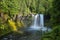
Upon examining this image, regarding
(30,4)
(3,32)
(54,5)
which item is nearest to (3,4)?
(3,32)

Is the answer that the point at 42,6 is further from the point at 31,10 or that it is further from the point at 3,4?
the point at 3,4

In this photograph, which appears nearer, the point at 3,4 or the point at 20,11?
the point at 3,4

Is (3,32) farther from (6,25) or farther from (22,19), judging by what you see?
(22,19)

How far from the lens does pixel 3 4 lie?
2945 cm

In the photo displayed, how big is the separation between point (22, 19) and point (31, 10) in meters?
7.50

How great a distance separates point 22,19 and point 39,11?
1000 centimetres

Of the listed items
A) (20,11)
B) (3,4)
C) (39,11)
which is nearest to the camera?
(3,4)

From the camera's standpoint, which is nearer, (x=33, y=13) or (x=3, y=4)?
(x=3, y=4)

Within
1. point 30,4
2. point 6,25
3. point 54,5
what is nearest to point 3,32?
point 6,25

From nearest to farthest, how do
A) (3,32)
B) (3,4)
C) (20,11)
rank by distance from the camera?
(3,32), (3,4), (20,11)

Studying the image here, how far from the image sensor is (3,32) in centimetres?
2736

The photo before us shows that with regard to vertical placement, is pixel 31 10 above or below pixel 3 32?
above

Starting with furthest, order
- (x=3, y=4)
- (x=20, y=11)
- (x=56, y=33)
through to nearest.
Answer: (x=20, y=11) < (x=3, y=4) < (x=56, y=33)

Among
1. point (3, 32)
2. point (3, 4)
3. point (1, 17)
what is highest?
point (3, 4)
